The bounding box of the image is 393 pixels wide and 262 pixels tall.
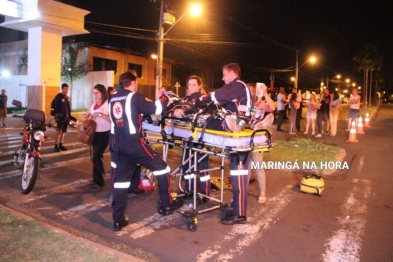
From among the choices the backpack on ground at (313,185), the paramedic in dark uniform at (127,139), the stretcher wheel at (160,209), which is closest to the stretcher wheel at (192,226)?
the stretcher wheel at (160,209)

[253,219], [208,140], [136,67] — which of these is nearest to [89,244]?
[208,140]

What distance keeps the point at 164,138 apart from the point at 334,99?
36.4 feet

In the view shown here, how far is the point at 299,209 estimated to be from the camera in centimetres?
612

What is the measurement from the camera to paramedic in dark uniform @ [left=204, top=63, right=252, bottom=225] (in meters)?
5.20

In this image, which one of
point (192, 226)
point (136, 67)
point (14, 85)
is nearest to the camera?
point (192, 226)

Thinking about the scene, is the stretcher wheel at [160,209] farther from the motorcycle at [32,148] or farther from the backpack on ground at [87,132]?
the motorcycle at [32,148]

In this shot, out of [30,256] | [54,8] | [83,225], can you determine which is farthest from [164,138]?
[54,8]

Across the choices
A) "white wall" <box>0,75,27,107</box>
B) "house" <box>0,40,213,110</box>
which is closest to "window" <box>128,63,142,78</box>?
"house" <box>0,40,213,110</box>

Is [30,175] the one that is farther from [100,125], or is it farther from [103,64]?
[103,64]

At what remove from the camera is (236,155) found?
518cm

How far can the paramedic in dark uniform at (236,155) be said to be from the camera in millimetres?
5199

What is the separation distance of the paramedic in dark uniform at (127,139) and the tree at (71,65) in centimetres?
2593

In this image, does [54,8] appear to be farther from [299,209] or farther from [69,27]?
[299,209]

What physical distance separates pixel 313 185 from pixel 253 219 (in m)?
1.80
